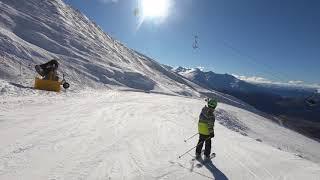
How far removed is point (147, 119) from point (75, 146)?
35.5 ft

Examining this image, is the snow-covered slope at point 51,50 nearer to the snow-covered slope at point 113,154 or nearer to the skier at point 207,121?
the snow-covered slope at point 113,154

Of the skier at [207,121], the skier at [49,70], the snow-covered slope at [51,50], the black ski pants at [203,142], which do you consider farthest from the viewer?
the snow-covered slope at [51,50]

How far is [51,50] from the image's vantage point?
76.1 metres

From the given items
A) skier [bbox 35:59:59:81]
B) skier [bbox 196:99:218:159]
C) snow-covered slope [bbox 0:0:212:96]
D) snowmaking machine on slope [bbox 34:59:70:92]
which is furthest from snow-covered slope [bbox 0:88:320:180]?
snow-covered slope [bbox 0:0:212:96]

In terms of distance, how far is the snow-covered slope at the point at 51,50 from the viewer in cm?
5450

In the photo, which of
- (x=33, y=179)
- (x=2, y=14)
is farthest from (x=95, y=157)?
(x=2, y=14)

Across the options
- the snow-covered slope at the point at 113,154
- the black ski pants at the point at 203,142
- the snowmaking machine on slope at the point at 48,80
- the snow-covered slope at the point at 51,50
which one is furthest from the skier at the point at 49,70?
the black ski pants at the point at 203,142

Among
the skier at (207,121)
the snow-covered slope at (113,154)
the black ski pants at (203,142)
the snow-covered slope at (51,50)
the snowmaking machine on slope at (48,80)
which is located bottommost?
the snow-covered slope at (113,154)

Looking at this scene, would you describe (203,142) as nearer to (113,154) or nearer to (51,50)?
(113,154)

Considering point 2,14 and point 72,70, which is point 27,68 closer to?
point 72,70

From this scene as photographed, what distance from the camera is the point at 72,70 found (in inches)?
2594

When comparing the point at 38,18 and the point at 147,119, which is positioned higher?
the point at 38,18

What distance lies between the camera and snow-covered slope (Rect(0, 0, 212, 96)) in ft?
179

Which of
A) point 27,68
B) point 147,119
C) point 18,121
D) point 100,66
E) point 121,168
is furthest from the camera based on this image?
point 100,66
